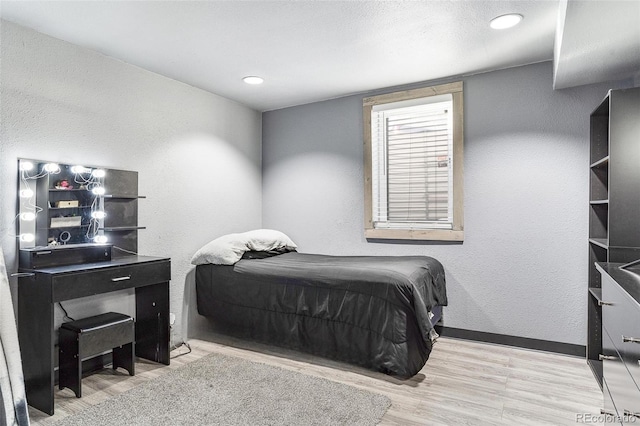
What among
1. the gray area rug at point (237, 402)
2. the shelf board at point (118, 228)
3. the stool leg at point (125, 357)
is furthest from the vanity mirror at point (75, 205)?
the gray area rug at point (237, 402)

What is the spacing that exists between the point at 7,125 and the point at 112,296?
139 cm

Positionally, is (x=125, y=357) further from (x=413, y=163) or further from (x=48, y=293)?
(x=413, y=163)

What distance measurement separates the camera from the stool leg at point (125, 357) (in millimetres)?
2797

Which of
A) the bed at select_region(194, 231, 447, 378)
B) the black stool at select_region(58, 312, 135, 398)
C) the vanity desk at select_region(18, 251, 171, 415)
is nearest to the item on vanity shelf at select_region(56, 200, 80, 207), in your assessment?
the vanity desk at select_region(18, 251, 171, 415)

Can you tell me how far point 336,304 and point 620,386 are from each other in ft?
5.69

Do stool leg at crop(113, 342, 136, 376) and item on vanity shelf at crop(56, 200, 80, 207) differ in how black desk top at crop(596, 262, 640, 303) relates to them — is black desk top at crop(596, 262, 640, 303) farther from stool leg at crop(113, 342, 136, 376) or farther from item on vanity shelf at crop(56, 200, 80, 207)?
item on vanity shelf at crop(56, 200, 80, 207)

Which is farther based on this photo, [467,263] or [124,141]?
[467,263]

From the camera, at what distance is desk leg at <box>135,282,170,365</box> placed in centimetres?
301

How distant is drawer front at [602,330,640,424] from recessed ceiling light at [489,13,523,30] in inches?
75.0

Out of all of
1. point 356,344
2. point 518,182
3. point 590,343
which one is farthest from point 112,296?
point 590,343

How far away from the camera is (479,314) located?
11.3 feet

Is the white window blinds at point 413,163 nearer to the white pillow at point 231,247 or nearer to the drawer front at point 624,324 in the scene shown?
the white pillow at point 231,247

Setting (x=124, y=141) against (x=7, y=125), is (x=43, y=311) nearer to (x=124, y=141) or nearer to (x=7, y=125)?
(x=7, y=125)

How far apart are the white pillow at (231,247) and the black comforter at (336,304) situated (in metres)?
0.07
